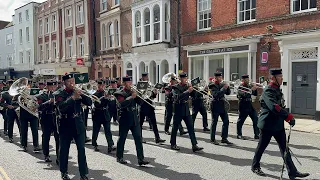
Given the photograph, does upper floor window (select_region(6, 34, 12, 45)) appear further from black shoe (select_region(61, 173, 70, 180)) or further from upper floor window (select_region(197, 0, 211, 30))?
black shoe (select_region(61, 173, 70, 180))

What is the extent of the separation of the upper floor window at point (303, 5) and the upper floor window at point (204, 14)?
515cm

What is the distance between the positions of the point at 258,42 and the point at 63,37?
2392 centimetres

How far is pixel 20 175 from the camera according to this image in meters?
6.19

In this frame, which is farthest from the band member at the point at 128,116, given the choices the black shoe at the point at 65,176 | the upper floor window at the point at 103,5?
the upper floor window at the point at 103,5

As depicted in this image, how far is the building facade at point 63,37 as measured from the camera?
2923 centimetres

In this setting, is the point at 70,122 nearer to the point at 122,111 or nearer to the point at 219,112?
the point at 122,111

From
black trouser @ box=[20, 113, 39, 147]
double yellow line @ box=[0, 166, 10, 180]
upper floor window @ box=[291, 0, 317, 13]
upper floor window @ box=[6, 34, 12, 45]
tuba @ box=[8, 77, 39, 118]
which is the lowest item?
double yellow line @ box=[0, 166, 10, 180]

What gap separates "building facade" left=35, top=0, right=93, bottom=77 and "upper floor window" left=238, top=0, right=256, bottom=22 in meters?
16.7

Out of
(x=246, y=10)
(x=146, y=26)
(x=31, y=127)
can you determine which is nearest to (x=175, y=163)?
(x=31, y=127)

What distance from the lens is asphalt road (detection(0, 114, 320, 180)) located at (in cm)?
604

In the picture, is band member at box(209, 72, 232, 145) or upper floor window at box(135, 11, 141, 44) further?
upper floor window at box(135, 11, 141, 44)

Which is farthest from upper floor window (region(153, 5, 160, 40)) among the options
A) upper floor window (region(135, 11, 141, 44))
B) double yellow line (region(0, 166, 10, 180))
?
double yellow line (region(0, 166, 10, 180))

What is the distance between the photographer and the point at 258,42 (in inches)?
589

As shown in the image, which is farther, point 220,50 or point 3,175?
point 220,50
